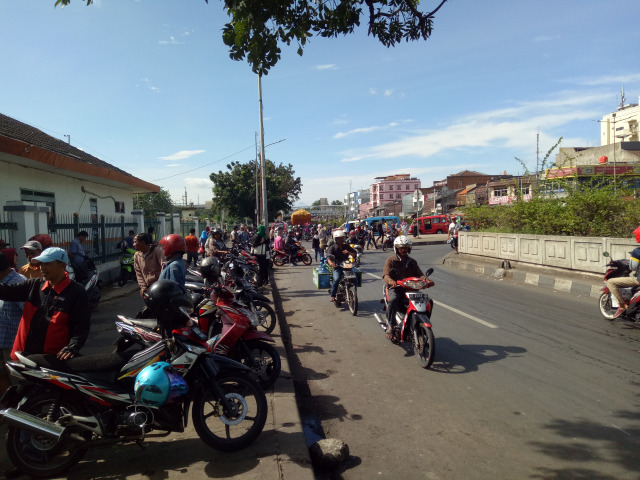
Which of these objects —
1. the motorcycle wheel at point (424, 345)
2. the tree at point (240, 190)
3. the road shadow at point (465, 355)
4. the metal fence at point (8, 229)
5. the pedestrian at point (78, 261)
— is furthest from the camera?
the tree at point (240, 190)

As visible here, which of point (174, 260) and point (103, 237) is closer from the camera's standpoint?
point (174, 260)

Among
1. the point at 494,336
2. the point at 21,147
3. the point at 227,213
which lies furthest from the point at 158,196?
the point at 494,336

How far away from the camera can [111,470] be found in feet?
10.6

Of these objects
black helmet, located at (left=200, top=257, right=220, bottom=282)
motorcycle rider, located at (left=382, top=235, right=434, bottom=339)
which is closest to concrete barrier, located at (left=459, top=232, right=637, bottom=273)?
motorcycle rider, located at (left=382, top=235, right=434, bottom=339)

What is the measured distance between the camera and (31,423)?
3002 millimetres

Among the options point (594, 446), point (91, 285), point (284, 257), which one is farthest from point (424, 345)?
point (284, 257)

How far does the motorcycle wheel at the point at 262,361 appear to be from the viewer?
477 cm

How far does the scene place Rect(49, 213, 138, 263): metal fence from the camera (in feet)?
33.1

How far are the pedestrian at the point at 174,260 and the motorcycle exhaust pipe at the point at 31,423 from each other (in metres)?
2.06

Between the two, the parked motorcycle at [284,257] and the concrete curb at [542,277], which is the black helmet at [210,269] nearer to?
the concrete curb at [542,277]

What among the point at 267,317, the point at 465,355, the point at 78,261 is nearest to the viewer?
the point at 465,355

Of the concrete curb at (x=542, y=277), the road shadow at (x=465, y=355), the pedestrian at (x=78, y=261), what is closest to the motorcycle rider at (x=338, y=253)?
the road shadow at (x=465, y=355)

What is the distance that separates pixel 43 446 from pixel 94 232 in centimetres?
1035

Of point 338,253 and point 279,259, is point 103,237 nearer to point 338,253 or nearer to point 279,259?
point 338,253
